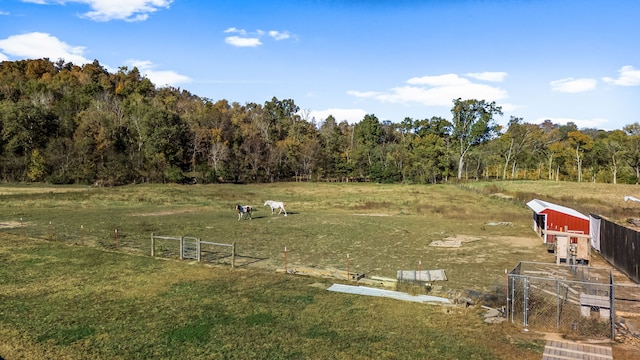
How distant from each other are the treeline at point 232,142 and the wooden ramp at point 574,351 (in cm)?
7137

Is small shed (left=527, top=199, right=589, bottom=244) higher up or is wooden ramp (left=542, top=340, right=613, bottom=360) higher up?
small shed (left=527, top=199, right=589, bottom=244)

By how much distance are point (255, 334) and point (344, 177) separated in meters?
97.2

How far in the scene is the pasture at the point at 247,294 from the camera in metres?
10.7

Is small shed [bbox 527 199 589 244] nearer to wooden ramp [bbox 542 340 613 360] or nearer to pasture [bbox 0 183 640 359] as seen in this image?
pasture [bbox 0 183 640 359]

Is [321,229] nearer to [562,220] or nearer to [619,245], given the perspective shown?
[562,220]

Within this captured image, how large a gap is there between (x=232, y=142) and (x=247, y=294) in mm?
86285

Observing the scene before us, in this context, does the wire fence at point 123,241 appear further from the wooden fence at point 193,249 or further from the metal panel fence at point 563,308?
the metal panel fence at point 563,308

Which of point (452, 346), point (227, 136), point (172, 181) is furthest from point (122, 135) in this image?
point (452, 346)

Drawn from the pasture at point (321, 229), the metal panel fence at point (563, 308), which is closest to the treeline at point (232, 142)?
the pasture at point (321, 229)

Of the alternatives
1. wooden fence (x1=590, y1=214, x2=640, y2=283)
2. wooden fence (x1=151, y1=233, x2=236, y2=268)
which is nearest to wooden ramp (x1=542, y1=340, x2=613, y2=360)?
wooden fence (x1=590, y1=214, x2=640, y2=283)

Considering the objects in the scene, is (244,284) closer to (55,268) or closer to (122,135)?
(55,268)

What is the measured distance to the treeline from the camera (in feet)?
251

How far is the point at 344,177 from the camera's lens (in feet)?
355

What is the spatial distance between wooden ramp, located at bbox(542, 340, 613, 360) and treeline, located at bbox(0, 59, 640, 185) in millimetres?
71365
